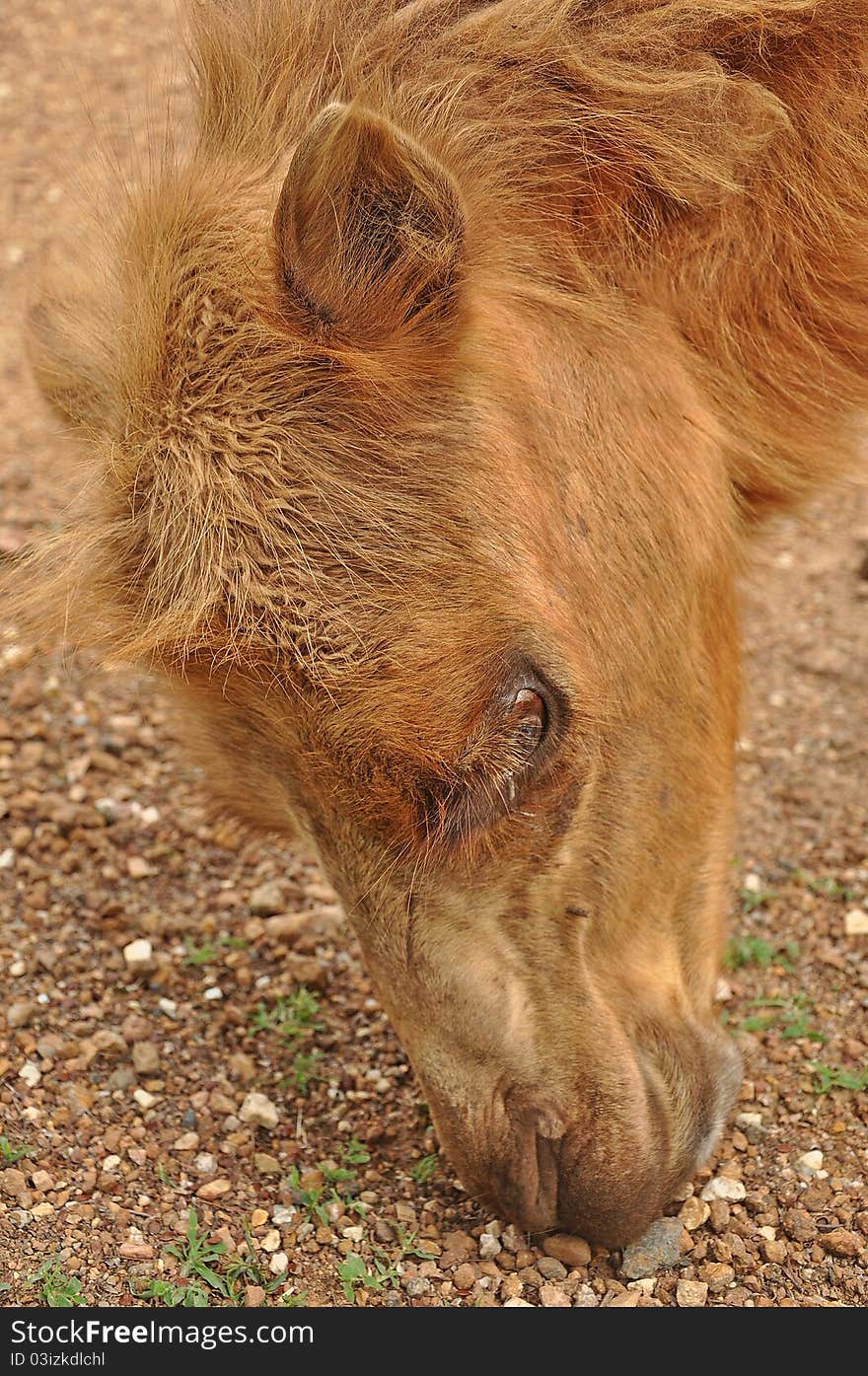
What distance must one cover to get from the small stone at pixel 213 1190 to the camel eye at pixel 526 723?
1441 mm

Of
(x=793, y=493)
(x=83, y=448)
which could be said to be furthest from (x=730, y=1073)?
(x=83, y=448)

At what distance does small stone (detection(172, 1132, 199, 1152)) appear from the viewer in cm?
351

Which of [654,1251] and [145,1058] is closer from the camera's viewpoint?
[654,1251]

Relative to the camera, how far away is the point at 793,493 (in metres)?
3.44

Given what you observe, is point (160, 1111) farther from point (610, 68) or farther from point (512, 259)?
point (610, 68)

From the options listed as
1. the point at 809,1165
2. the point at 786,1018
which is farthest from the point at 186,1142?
the point at 786,1018

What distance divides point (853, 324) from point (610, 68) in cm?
84

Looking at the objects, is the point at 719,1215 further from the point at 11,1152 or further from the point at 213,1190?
the point at 11,1152

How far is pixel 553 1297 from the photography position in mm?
3023

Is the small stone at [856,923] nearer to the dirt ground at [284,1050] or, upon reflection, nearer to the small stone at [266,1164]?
the dirt ground at [284,1050]

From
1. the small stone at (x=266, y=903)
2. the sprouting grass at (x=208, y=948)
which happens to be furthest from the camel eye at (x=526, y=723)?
the small stone at (x=266, y=903)

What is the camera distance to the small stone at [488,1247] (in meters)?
3.15

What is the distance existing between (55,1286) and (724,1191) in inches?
58.6

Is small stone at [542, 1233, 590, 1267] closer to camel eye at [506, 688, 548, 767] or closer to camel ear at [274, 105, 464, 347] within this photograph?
camel eye at [506, 688, 548, 767]
